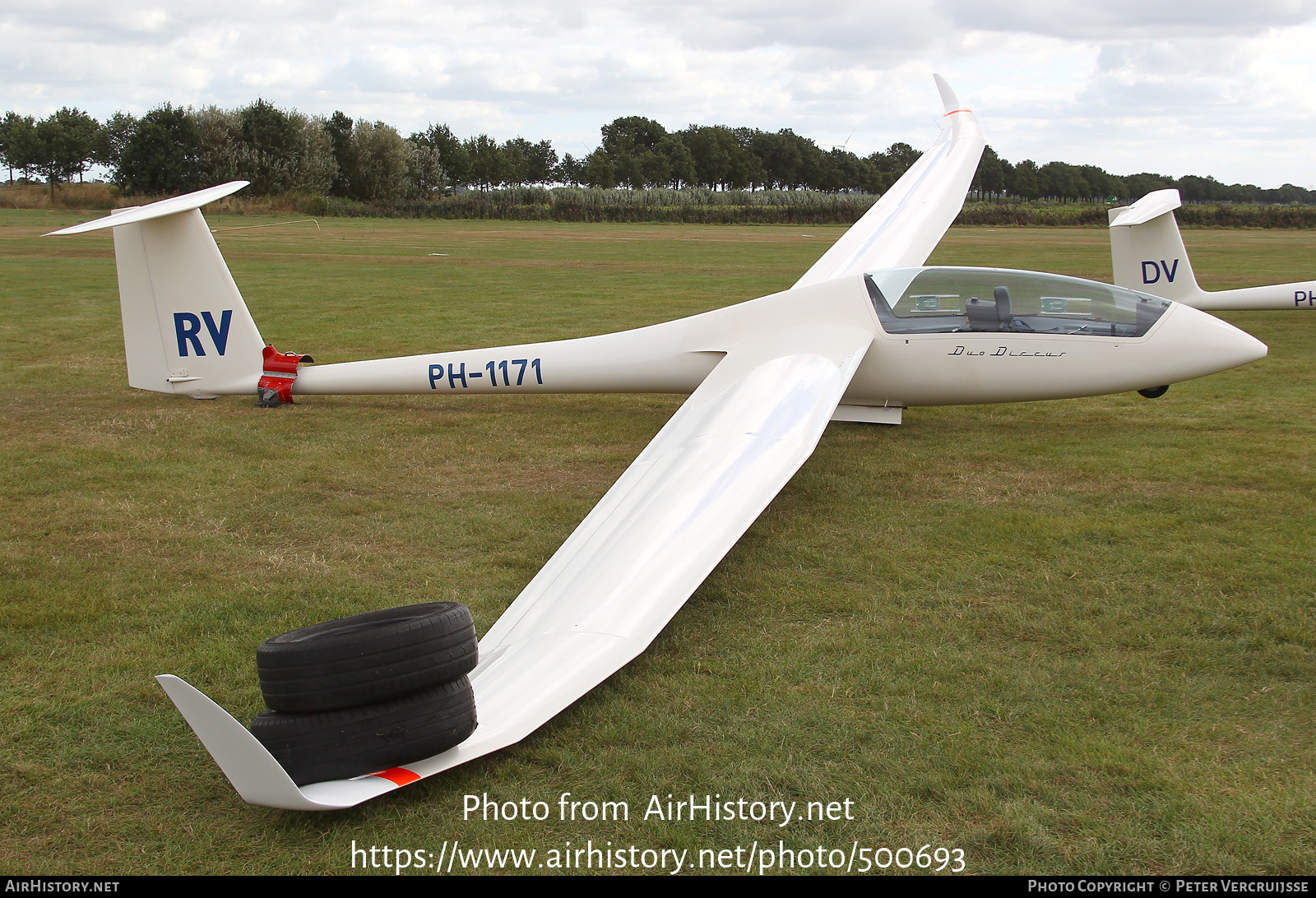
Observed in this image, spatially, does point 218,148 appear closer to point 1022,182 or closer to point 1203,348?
point 1203,348

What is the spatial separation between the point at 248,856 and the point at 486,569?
294 centimetres

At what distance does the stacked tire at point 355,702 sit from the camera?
11.9ft

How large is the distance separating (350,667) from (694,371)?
20.9 feet

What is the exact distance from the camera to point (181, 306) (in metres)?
10.4

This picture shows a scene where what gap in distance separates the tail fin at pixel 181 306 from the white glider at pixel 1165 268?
512 inches

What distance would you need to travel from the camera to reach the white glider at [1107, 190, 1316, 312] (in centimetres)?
1545

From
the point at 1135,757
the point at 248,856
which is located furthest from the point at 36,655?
the point at 1135,757

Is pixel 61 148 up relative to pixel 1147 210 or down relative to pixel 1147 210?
up

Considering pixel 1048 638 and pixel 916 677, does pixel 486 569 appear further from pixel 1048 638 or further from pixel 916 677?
pixel 1048 638

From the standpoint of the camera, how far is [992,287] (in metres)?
9.12

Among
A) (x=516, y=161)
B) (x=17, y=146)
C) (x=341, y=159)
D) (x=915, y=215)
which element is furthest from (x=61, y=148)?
(x=915, y=215)

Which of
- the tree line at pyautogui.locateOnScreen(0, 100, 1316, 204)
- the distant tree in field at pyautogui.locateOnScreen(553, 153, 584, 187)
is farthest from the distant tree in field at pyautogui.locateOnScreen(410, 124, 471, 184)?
the distant tree in field at pyautogui.locateOnScreen(553, 153, 584, 187)

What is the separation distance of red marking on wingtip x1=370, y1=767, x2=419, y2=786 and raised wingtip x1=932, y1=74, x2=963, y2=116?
1939 cm

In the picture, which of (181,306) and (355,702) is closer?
(355,702)
